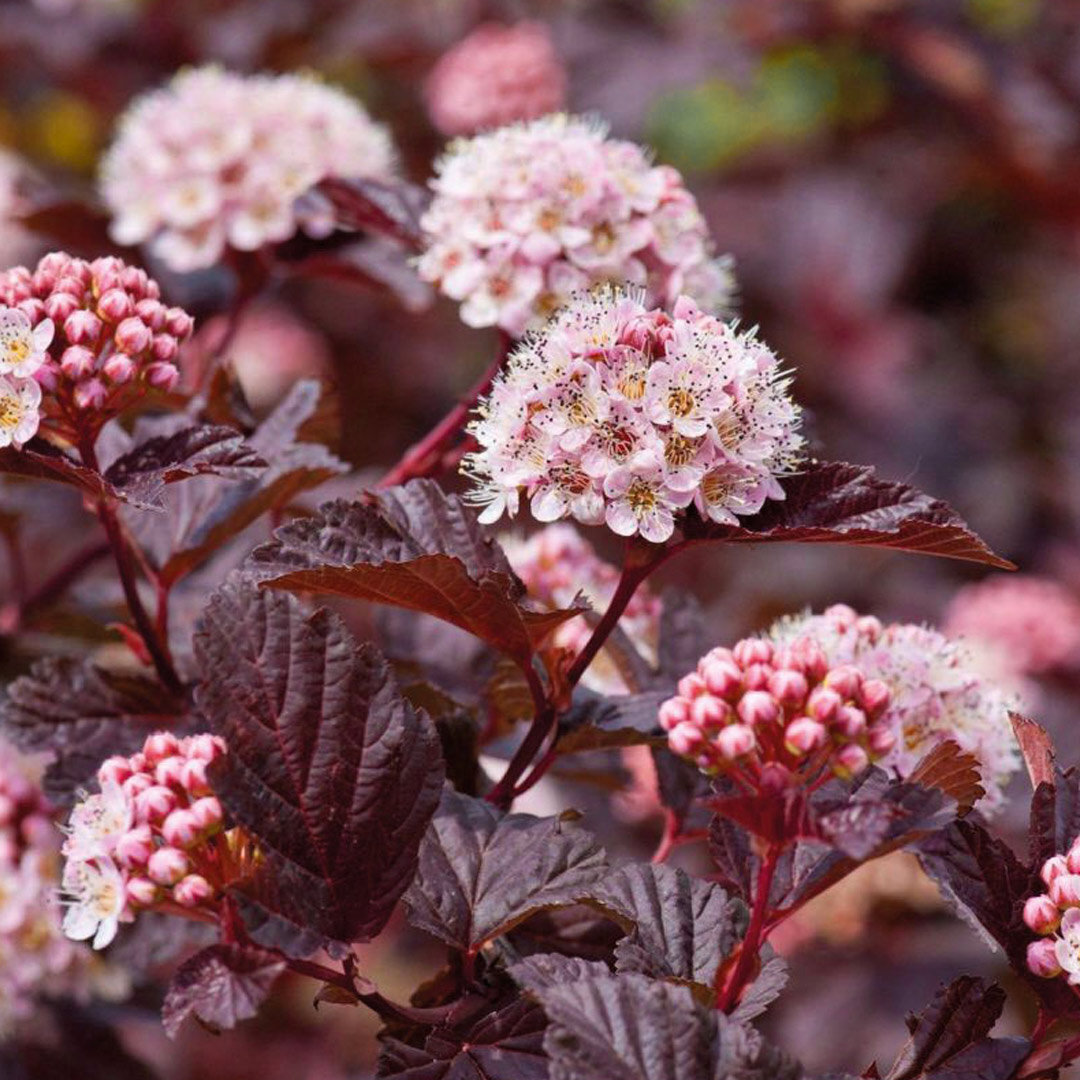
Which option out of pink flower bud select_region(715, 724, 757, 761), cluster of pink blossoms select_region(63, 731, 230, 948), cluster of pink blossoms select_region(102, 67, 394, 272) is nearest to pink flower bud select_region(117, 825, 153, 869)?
cluster of pink blossoms select_region(63, 731, 230, 948)

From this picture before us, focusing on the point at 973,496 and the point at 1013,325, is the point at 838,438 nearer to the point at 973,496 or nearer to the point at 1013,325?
the point at 973,496

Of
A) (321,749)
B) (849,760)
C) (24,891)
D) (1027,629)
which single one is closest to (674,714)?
(849,760)

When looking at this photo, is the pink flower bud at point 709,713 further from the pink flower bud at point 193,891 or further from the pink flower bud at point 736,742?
the pink flower bud at point 193,891

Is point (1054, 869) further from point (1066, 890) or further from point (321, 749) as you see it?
point (321, 749)

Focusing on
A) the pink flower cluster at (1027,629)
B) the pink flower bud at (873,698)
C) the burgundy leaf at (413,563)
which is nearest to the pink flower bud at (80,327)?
the burgundy leaf at (413,563)

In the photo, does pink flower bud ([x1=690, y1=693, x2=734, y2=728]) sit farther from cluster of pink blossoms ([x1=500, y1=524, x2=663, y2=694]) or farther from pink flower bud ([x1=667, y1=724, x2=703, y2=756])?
cluster of pink blossoms ([x1=500, y1=524, x2=663, y2=694])

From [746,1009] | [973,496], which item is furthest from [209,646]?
[973,496]

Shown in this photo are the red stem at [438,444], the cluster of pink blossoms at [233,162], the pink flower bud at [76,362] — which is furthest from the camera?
the cluster of pink blossoms at [233,162]

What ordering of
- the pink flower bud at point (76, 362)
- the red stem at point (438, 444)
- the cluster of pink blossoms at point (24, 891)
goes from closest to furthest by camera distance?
the pink flower bud at point (76, 362)
the cluster of pink blossoms at point (24, 891)
the red stem at point (438, 444)
